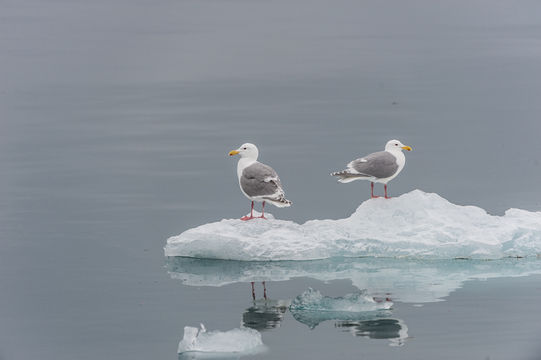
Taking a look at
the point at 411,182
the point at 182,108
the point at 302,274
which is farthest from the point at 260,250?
the point at 182,108

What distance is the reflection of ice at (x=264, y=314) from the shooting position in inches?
510

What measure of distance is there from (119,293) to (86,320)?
3.54ft

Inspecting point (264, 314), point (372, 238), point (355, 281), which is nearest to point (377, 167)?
point (372, 238)

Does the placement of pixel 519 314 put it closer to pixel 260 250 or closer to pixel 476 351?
pixel 476 351

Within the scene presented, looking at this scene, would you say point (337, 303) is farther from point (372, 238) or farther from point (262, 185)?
point (262, 185)

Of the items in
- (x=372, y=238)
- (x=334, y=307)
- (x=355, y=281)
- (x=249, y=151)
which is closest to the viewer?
(x=334, y=307)

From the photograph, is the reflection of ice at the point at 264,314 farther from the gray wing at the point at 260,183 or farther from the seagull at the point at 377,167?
the seagull at the point at 377,167

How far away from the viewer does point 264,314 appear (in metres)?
13.4

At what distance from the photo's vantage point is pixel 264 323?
512 inches

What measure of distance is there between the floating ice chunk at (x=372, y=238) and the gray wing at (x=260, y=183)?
0.49 metres

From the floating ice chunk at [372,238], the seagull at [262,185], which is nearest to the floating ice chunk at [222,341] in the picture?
the floating ice chunk at [372,238]

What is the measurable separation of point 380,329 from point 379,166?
391 centimetres

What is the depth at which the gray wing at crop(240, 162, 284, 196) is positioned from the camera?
50.9ft

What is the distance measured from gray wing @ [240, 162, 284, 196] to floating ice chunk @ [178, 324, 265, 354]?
3479 millimetres
